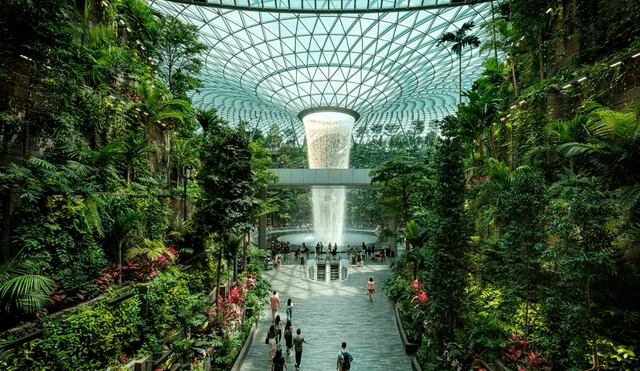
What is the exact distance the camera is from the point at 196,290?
11758 millimetres

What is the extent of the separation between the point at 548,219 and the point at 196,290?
11345 mm

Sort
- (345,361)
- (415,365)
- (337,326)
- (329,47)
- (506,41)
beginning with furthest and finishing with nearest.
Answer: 1. (329,47)
2. (506,41)
3. (337,326)
4. (415,365)
5. (345,361)

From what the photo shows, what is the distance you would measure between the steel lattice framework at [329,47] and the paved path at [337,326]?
58.2ft

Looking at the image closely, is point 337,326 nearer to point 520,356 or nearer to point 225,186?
point 520,356

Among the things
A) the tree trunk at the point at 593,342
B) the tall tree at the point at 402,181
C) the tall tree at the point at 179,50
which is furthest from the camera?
the tall tree at the point at 402,181

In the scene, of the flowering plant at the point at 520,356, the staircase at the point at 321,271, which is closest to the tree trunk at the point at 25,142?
the flowering plant at the point at 520,356

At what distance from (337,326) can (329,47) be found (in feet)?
74.8

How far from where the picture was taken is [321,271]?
22844 millimetres

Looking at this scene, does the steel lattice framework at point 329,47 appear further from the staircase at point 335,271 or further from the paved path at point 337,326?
the staircase at point 335,271

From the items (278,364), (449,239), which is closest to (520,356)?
(449,239)

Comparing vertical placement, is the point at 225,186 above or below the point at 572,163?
below

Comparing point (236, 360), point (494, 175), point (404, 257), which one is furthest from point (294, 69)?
point (236, 360)

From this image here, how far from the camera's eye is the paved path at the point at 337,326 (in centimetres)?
933

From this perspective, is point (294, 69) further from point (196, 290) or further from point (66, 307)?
point (66, 307)
